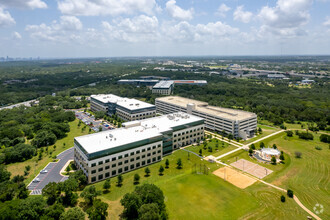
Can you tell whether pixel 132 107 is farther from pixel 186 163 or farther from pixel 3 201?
pixel 3 201

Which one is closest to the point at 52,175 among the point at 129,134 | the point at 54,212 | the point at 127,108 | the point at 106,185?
the point at 106,185

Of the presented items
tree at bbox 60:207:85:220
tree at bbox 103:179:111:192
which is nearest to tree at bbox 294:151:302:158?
tree at bbox 103:179:111:192

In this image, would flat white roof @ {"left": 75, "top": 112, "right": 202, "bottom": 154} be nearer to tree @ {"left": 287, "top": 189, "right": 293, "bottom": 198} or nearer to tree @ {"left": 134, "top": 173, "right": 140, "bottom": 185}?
tree @ {"left": 134, "top": 173, "right": 140, "bottom": 185}

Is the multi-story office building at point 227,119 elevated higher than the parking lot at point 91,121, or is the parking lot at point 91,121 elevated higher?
the multi-story office building at point 227,119

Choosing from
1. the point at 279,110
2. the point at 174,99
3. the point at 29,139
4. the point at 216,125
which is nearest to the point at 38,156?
the point at 29,139

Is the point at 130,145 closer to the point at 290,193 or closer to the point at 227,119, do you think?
the point at 290,193

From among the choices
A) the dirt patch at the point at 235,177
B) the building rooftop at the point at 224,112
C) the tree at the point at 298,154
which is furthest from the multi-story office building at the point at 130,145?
the tree at the point at 298,154

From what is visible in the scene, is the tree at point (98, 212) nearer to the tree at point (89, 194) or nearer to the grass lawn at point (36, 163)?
the tree at point (89, 194)
